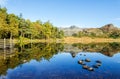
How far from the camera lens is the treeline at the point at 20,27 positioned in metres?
81.9

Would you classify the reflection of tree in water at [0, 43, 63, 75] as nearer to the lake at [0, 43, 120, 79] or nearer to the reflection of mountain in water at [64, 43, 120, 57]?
the lake at [0, 43, 120, 79]

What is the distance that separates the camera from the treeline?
8194cm

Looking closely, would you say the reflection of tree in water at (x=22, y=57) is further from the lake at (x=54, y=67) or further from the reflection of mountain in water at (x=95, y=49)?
the reflection of mountain in water at (x=95, y=49)

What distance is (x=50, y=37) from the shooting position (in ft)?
488

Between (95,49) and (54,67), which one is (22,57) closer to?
(54,67)

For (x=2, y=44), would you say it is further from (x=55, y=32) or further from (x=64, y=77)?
(x=55, y=32)

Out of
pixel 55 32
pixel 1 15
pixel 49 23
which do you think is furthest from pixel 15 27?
pixel 55 32

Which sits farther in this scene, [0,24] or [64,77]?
[0,24]

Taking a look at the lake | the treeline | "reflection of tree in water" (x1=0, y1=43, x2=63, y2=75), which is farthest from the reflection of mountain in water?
the treeline

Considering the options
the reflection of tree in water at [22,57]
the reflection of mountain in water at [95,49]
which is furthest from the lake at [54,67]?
the reflection of mountain in water at [95,49]

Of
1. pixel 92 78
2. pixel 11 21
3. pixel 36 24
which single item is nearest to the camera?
pixel 92 78

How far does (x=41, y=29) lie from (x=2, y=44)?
6630cm

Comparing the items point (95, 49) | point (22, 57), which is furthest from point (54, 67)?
point (95, 49)

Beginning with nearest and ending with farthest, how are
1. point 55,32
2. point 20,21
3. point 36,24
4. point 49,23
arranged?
1. point 20,21
2. point 36,24
3. point 49,23
4. point 55,32
